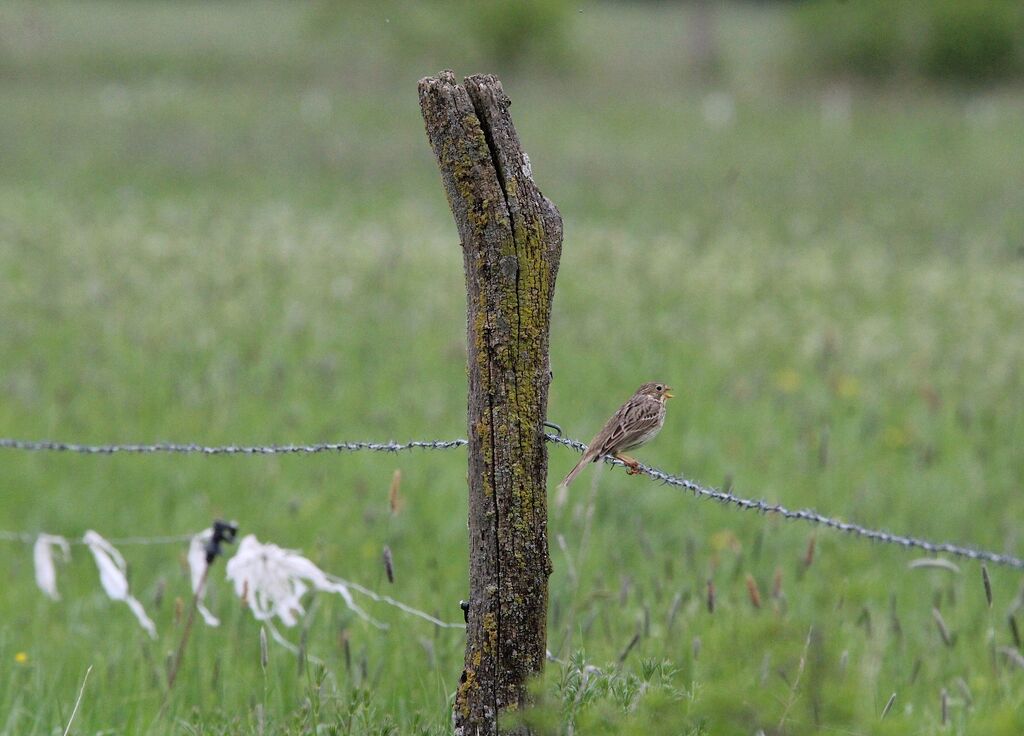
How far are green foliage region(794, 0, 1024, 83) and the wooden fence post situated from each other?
105ft

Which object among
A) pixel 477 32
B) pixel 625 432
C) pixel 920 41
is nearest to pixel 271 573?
pixel 625 432

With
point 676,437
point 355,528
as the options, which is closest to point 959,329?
point 676,437

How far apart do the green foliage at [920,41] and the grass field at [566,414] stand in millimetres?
12344

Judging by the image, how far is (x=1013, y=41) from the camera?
112 ft

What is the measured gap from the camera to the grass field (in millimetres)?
3980

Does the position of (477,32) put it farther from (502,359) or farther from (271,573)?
(502,359)

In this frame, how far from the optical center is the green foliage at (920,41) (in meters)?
33.5

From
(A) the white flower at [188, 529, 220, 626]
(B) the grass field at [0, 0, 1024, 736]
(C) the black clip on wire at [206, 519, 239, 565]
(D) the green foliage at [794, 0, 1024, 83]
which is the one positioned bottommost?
(B) the grass field at [0, 0, 1024, 736]

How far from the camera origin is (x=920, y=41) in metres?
33.8

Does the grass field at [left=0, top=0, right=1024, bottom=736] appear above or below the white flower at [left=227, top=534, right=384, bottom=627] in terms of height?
below

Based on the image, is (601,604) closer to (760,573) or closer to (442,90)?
(760,573)

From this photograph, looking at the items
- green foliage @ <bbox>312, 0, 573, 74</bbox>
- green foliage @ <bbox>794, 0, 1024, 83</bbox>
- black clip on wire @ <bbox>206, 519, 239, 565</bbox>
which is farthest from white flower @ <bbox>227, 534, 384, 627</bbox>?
green foliage @ <bbox>312, 0, 573, 74</bbox>

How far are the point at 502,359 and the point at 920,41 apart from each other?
33764mm

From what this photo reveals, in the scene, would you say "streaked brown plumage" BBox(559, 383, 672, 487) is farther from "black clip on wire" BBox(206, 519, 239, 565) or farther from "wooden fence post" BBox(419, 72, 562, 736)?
"black clip on wire" BBox(206, 519, 239, 565)
